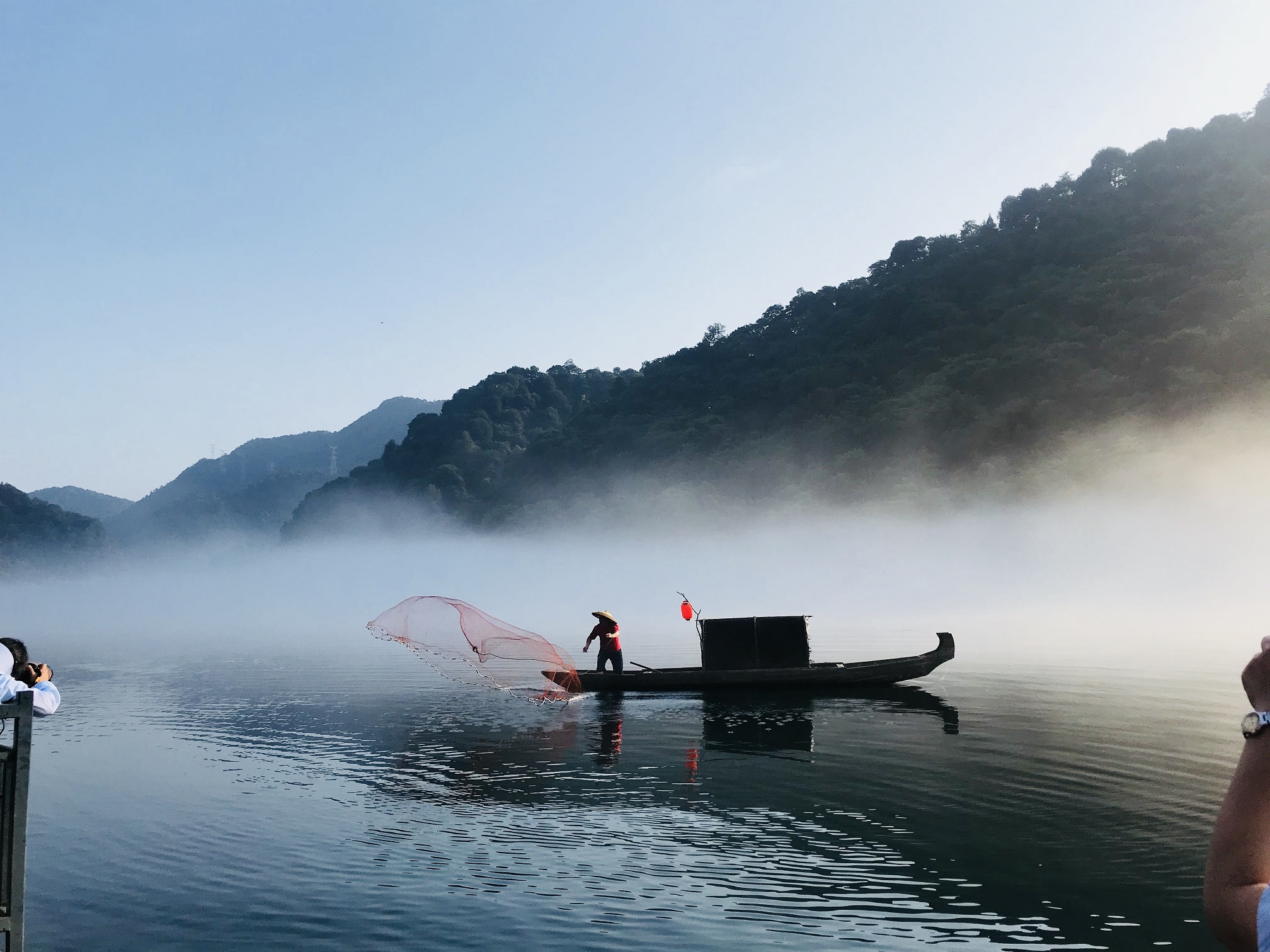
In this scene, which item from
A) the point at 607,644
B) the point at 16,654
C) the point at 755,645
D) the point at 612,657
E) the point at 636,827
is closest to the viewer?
the point at 16,654

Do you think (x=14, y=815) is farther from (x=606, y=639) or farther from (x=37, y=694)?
(x=606, y=639)

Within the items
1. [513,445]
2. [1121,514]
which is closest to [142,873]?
[1121,514]

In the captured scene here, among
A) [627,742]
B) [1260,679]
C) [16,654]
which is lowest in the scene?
[627,742]

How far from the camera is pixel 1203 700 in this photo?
32.2 metres

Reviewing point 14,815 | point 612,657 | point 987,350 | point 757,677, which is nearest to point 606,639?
point 612,657

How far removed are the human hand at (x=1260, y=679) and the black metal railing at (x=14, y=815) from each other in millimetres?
7953

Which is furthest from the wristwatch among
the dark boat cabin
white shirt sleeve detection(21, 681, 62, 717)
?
the dark boat cabin

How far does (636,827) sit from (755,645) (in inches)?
776

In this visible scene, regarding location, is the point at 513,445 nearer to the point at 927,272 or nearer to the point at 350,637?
the point at 927,272

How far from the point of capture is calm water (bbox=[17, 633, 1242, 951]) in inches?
454

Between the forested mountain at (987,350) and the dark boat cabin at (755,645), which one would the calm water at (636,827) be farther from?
the forested mountain at (987,350)

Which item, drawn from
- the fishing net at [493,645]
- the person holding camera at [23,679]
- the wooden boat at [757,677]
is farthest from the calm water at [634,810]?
the person holding camera at [23,679]

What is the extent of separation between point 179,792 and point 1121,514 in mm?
112495

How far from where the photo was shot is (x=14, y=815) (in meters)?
7.64
